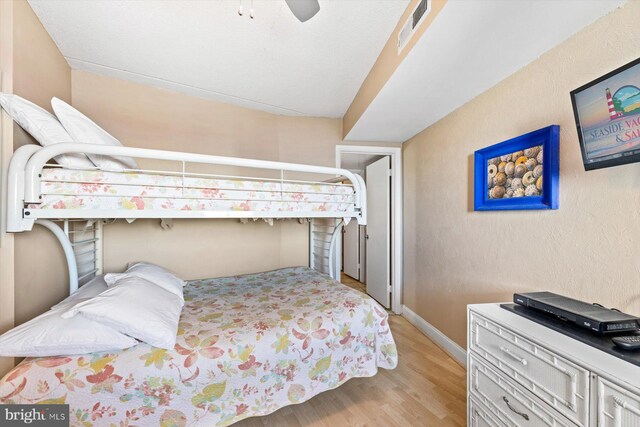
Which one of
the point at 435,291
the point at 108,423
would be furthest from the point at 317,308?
the point at 435,291

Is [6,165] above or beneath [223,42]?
beneath

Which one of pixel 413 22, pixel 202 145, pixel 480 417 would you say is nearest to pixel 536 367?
pixel 480 417

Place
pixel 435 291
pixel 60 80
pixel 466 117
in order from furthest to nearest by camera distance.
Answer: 1. pixel 435 291
2. pixel 466 117
3. pixel 60 80

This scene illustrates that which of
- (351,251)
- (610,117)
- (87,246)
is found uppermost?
(610,117)

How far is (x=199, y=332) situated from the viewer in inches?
49.4

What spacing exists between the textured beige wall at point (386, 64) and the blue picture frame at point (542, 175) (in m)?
0.87

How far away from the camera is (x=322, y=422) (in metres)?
1.45

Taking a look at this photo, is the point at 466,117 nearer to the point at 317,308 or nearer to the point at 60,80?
the point at 317,308

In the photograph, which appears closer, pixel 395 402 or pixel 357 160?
pixel 395 402

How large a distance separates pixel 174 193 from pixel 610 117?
2.07 metres

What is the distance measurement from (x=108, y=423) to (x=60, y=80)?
89.1 inches

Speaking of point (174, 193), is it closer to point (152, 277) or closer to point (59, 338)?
point (152, 277)

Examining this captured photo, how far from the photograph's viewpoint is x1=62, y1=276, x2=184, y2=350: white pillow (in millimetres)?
1049

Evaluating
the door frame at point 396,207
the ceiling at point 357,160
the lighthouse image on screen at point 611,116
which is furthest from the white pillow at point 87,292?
the ceiling at point 357,160
